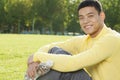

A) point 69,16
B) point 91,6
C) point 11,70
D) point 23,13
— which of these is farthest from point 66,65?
point 69,16

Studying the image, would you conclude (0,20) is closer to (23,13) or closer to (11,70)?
(23,13)

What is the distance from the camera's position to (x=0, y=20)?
2702 inches

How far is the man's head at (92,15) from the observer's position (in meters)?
4.01

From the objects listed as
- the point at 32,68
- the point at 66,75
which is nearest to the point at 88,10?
the point at 66,75

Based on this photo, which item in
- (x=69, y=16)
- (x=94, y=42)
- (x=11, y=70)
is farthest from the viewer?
(x=69, y=16)

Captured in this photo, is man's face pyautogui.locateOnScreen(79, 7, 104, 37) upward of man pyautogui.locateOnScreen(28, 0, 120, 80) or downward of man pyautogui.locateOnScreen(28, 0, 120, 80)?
upward

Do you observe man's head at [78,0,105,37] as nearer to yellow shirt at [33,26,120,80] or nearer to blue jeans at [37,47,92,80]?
yellow shirt at [33,26,120,80]

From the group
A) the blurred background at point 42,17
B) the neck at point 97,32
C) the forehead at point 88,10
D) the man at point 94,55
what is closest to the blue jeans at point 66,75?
the man at point 94,55

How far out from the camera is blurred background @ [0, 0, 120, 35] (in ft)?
219

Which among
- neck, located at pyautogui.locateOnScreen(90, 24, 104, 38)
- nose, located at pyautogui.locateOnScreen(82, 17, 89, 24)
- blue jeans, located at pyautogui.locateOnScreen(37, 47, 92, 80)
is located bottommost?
blue jeans, located at pyautogui.locateOnScreen(37, 47, 92, 80)

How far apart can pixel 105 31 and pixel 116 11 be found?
226ft

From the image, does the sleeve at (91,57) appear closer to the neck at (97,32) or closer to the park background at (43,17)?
the neck at (97,32)

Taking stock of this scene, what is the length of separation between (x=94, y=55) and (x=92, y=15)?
514 millimetres

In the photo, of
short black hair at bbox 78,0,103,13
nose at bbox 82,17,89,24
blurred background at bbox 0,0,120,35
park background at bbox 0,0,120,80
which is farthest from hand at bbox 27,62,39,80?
blurred background at bbox 0,0,120,35
